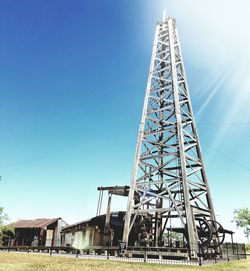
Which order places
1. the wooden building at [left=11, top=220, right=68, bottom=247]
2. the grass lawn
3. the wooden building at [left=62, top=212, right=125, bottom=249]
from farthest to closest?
1. the wooden building at [left=11, top=220, right=68, bottom=247]
2. the wooden building at [left=62, top=212, right=125, bottom=249]
3. the grass lawn

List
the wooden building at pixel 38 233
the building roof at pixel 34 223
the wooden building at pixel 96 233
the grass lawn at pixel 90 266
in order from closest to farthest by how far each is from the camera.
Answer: the grass lawn at pixel 90 266 < the wooden building at pixel 96 233 < the wooden building at pixel 38 233 < the building roof at pixel 34 223

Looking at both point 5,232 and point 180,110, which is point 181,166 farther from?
point 5,232

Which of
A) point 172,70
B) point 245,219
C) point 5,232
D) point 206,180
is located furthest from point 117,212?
point 245,219

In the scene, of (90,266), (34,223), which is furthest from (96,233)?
(34,223)

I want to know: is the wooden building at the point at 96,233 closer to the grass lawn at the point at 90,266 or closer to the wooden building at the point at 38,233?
the wooden building at the point at 38,233

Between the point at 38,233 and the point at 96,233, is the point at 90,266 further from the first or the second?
the point at 38,233

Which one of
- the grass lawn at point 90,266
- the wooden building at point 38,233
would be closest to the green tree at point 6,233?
the wooden building at point 38,233

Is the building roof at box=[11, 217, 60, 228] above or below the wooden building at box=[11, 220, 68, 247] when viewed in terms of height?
above

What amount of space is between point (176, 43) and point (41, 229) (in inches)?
1033

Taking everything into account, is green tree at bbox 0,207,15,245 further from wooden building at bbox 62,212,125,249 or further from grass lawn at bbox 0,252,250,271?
grass lawn at bbox 0,252,250,271

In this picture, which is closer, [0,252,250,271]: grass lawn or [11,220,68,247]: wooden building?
[0,252,250,271]: grass lawn

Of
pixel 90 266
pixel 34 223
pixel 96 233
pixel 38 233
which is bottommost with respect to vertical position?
pixel 90 266

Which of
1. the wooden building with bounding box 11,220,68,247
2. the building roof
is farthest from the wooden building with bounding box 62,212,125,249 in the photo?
the building roof

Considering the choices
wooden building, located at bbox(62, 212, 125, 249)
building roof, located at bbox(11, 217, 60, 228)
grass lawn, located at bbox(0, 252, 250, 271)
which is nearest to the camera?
grass lawn, located at bbox(0, 252, 250, 271)
